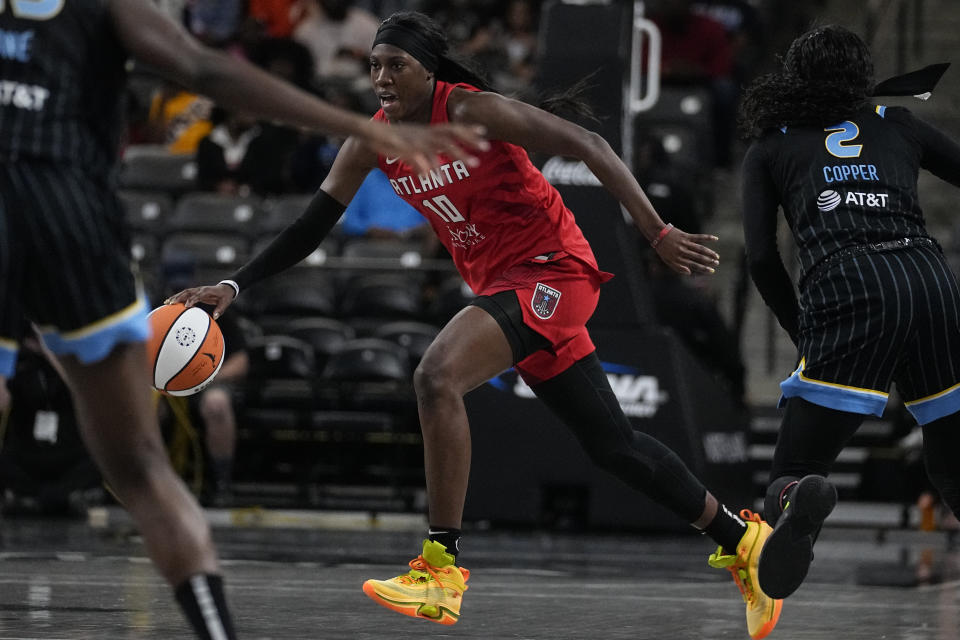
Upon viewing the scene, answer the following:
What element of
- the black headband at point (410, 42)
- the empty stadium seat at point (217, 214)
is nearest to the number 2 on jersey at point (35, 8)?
the black headband at point (410, 42)

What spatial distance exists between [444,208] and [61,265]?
2.44m

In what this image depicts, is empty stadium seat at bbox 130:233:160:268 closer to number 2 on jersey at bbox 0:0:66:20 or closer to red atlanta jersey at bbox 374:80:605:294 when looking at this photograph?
red atlanta jersey at bbox 374:80:605:294

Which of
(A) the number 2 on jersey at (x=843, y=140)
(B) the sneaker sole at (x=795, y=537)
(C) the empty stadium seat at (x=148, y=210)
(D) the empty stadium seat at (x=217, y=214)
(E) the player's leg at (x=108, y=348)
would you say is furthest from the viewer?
(C) the empty stadium seat at (x=148, y=210)

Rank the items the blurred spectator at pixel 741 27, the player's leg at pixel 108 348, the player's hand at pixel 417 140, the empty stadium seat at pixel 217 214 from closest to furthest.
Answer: the player's hand at pixel 417 140 < the player's leg at pixel 108 348 < the empty stadium seat at pixel 217 214 < the blurred spectator at pixel 741 27

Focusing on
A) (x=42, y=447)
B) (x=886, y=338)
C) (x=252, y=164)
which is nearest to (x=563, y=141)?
(x=886, y=338)

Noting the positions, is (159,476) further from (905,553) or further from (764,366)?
(764,366)

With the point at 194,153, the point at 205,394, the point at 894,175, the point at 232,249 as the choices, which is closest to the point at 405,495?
the point at 205,394

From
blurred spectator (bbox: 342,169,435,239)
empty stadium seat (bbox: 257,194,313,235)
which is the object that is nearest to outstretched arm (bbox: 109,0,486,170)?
empty stadium seat (bbox: 257,194,313,235)

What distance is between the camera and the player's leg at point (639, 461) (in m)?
5.82

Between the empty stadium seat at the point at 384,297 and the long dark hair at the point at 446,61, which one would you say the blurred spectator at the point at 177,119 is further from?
the long dark hair at the point at 446,61

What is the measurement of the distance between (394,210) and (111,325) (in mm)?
9625

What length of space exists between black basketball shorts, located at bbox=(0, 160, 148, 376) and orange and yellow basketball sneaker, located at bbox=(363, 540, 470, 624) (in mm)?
2238

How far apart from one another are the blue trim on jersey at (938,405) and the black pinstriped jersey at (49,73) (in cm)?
272

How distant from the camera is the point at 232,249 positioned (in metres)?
12.5
